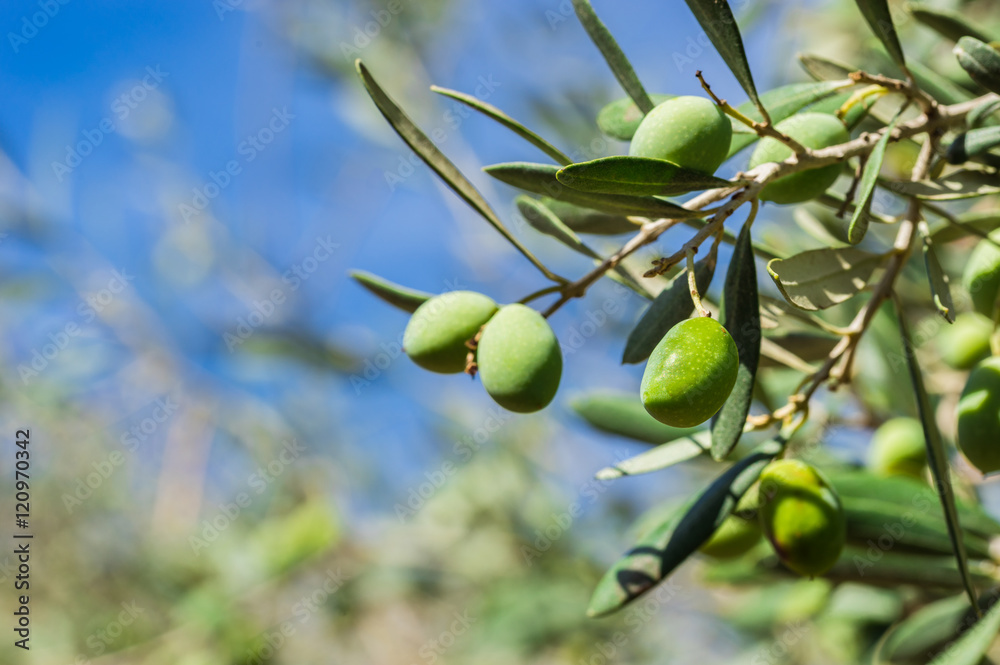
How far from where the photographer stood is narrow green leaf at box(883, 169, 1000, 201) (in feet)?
3.11

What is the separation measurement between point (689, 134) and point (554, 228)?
0.25m

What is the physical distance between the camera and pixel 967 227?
3.49 feet

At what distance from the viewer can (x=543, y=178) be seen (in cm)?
84

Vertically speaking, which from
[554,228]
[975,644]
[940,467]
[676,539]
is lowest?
[975,644]

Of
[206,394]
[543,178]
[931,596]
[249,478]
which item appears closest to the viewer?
[543,178]

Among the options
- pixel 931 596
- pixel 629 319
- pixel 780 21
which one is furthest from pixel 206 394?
pixel 931 596

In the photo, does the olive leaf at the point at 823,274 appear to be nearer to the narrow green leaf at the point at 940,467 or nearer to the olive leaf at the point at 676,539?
the narrow green leaf at the point at 940,467

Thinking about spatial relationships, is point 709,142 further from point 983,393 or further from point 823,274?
point 983,393

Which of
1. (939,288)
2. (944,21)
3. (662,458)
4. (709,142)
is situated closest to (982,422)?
(939,288)

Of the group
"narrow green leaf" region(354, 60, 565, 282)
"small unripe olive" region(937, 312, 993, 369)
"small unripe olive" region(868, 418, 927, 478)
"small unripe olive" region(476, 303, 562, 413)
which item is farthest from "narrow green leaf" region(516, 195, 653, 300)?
"small unripe olive" region(937, 312, 993, 369)

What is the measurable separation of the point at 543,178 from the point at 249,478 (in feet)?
11.6

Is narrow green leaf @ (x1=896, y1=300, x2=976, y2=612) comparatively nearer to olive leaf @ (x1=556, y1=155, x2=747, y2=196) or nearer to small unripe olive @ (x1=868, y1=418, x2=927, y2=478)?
olive leaf @ (x1=556, y1=155, x2=747, y2=196)

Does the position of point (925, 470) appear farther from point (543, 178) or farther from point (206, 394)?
point (206, 394)

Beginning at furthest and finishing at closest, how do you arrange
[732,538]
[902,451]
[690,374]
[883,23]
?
[902,451] < [732,538] < [883,23] < [690,374]
